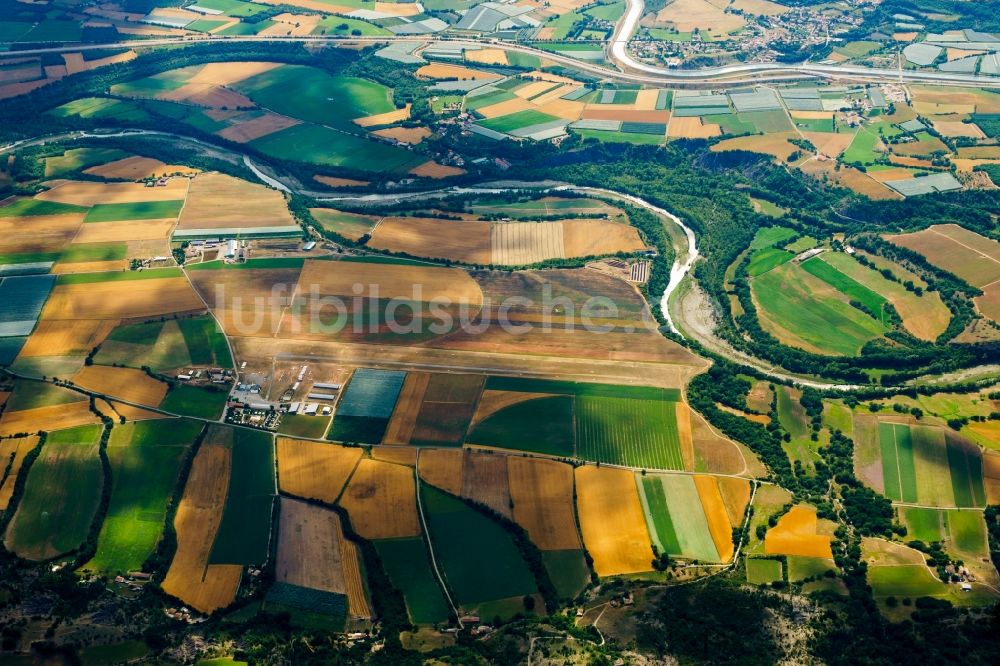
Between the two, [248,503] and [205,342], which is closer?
[248,503]

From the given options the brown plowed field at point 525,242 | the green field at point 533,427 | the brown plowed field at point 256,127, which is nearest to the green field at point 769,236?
the brown plowed field at point 525,242

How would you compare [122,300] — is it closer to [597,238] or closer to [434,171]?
[434,171]

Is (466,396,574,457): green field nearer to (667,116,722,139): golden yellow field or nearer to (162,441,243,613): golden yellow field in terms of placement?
(162,441,243,613): golden yellow field

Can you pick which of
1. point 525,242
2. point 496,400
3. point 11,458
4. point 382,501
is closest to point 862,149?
point 525,242

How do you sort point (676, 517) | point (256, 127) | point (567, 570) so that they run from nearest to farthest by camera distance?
point (567, 570), point (676, 517), point (256, 127)

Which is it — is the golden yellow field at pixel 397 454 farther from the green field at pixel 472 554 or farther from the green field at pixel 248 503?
the green field at pixel 248 503

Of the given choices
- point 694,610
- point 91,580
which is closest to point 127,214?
point 91,580
